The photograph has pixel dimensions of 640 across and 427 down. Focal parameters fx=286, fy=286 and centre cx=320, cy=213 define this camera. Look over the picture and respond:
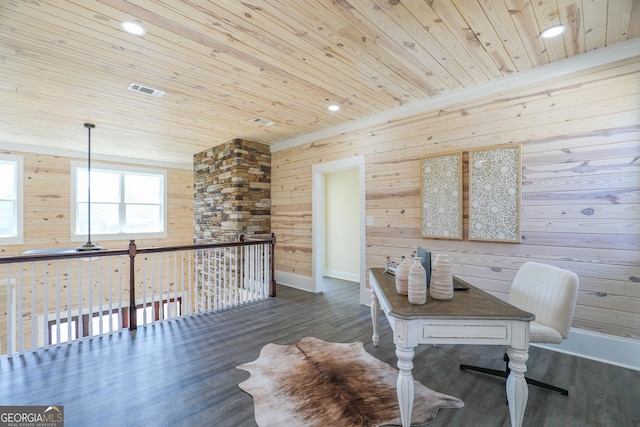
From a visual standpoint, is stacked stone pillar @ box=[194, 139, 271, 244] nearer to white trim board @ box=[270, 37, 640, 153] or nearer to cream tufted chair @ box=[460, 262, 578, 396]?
white trim board @ box=[270, 37, 640, 153]

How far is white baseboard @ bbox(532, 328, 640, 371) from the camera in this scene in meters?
2.44

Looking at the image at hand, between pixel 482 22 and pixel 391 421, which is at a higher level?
pixel 482 22

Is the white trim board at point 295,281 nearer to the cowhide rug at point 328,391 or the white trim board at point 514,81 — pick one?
the cowhide rug at point 328,391

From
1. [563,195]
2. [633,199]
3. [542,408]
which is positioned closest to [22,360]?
[542,408]

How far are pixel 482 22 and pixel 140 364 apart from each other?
13.1 ft

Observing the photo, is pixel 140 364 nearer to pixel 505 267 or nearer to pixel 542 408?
pixel 542 408

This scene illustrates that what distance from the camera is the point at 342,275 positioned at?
6359 mm

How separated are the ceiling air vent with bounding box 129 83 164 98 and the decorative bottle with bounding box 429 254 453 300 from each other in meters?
3.45

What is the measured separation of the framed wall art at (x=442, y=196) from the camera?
11.0 feet

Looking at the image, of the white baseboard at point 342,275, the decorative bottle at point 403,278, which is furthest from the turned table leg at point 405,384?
the white baseboard at point 342,275

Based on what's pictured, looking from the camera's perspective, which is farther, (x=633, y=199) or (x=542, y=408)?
(x=633, y=199)

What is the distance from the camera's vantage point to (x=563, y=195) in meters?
2.73

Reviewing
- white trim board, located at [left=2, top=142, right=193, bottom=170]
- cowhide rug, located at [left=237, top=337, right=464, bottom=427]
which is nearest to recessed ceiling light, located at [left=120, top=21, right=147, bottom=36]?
cowhide rug, located at [left=237, top=337, right=464, bottom=427]

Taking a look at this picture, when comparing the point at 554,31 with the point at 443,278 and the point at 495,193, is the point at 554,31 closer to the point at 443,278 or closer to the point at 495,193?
the point at 495,193
